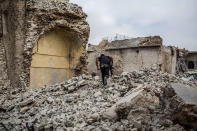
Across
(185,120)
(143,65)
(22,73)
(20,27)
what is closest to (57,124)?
(185,120)

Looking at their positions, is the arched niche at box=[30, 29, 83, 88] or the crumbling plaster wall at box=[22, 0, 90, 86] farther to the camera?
the arched niche at box=[30, 29, 83, 88]

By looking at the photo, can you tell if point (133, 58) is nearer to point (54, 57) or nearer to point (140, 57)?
point (140, 57)

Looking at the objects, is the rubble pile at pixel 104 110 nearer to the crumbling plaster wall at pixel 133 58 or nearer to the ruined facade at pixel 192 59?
the crumbling plaster wall at pixel 133 58

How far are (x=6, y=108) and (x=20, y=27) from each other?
4213 mm

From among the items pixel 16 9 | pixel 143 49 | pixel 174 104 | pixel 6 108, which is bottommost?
pixel 6 108

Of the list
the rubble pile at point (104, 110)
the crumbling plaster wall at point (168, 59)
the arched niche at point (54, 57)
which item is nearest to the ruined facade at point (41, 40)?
the arched niche at point (54, 57)

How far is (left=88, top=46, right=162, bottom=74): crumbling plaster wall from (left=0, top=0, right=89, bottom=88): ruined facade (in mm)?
7389

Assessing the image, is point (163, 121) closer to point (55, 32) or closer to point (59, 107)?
point (59, 107)

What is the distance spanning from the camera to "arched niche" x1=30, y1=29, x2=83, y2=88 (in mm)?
10039

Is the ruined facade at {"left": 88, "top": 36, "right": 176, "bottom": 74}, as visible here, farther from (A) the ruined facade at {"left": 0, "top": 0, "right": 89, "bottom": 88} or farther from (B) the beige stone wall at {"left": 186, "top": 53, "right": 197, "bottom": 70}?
(B) the beige stone wall at {"left": 186, "top": 53, "right": 197, "bottom": 70}

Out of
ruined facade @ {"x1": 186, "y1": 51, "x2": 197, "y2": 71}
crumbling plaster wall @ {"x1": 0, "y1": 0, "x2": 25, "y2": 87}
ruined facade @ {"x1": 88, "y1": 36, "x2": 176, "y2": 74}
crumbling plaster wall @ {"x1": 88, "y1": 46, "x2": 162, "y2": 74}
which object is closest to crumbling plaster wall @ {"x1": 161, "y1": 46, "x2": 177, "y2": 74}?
ruined facade @ {"x1": 88, "y1": 36, "x2": 176, "y2": 74}

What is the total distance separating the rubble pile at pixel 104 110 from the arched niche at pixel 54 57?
2725 mm

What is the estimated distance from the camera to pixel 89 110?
5348 mm

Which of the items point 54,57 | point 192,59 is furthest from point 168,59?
point 192,59
